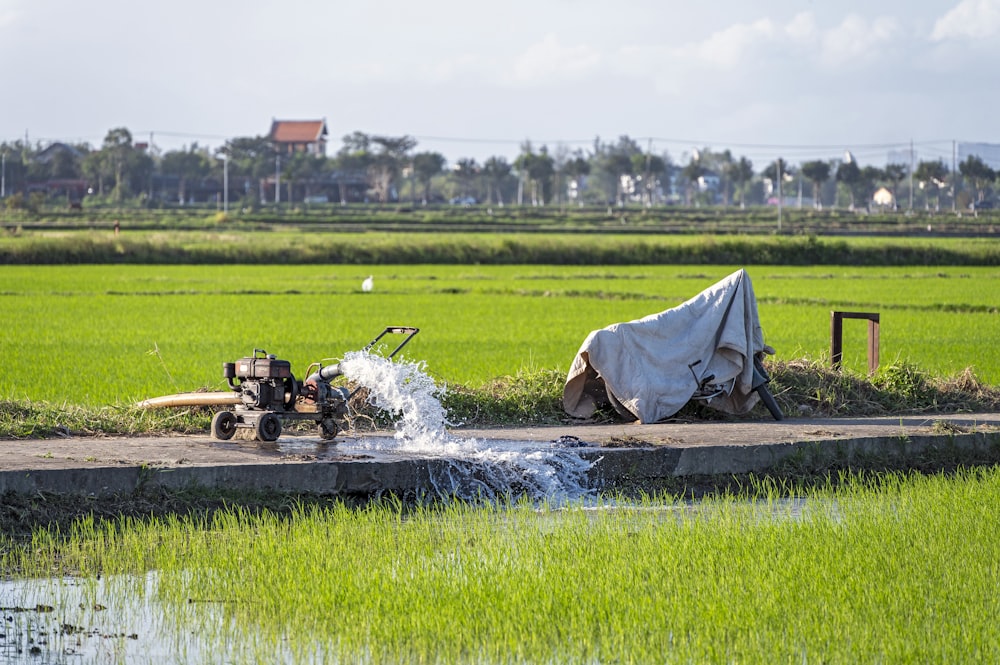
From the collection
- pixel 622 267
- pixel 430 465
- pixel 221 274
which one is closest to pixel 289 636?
pixel 430 465

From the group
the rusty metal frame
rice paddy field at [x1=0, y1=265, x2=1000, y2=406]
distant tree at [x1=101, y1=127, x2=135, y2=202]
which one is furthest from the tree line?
the rusty metal frame

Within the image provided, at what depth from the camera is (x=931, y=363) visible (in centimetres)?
1278

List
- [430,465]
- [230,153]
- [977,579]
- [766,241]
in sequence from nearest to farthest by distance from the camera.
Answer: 1. [977,579]
2. [430,465]
3. [766,241]
4. [230,153]

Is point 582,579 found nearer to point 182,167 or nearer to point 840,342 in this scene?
point 840,342

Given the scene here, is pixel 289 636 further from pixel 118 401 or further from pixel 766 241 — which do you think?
pixel 766 241

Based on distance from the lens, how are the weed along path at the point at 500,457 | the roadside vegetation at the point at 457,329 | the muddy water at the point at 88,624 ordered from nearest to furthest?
the muddy water at the point at 88,624 → the weed along path at the point at 500,457 → the roadside vegetation at the point at 457,329

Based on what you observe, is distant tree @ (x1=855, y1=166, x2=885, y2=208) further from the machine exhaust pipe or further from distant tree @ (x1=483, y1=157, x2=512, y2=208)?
the machine exhaust pipe

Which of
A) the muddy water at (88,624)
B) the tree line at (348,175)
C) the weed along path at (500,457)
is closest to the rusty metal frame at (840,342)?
the weed along path at (500,457)

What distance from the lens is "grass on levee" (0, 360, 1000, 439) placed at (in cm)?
773

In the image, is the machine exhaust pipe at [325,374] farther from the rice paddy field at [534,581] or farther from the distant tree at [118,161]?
the distant tree at [118,161]

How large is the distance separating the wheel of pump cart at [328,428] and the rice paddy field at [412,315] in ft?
5.41

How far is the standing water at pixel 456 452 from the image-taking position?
689cm

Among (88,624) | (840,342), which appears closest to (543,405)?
(840,342)

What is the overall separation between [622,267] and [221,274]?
1121 cm
